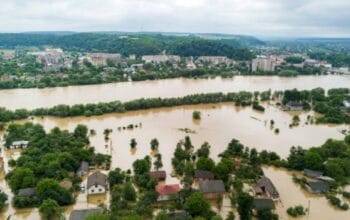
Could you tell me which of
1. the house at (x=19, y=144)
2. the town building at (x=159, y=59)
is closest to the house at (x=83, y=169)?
the house at (x=19, y=144)

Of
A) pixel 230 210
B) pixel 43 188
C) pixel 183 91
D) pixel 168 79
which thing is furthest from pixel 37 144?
pixel 168 79

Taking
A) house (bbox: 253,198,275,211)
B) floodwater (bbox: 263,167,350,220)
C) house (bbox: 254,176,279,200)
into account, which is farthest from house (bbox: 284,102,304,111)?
house (bbox: 253,198,275,211)

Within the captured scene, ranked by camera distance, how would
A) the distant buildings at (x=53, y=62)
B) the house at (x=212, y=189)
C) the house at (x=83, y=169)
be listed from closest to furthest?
the house at (x=212, y=189) < the house at (x=83, y=169) < the distant buildings at (x=53, y=62)

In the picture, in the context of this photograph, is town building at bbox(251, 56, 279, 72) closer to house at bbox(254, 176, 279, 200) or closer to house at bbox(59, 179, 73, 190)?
house at bbox(254, 176, 279, 200)

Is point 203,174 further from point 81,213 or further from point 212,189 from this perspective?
point 81,213

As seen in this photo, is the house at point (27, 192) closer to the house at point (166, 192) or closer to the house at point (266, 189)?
the house at point (166, 192)

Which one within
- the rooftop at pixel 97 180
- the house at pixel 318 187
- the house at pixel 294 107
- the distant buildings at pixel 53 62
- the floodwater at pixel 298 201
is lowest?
the floodwater at pixel 298 201
